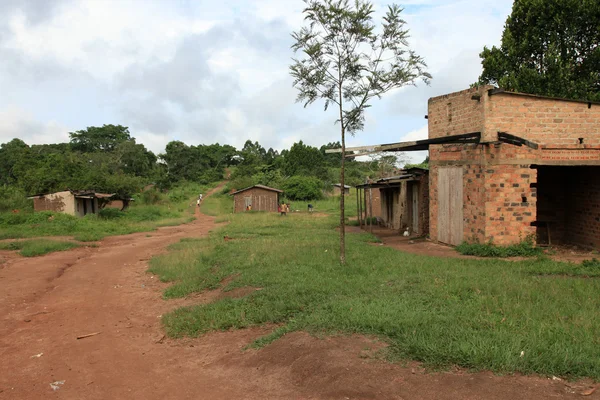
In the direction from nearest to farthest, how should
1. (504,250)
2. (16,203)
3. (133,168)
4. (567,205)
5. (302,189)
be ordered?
1. (504,250)
2. (567,205)
3. (16,203)
4. (302,189)
5. (133,168)

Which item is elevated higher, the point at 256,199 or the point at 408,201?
the point at 256,199

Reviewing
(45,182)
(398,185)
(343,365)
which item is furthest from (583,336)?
(45,182)

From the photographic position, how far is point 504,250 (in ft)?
34.2

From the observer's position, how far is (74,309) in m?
8.02

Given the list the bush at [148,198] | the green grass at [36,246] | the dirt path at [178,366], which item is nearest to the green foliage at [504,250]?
the dirt path at [178,366]

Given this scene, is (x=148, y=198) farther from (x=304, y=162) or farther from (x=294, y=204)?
(x=304, y=162)

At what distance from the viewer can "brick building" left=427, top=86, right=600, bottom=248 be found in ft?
35.2

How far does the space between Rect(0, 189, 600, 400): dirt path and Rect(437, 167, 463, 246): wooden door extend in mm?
7989

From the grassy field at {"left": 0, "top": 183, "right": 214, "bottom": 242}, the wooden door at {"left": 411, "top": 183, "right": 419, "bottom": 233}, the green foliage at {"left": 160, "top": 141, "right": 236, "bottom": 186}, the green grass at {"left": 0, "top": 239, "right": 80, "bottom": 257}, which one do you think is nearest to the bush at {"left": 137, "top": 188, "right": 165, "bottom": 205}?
the grassy field at {"left": 0, "top": 183, "right": 214, "bottom": 242}

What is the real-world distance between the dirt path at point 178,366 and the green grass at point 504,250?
6801 millimetres

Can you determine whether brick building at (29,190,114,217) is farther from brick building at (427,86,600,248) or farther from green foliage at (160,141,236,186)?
green foliage at (160,141,236,186)

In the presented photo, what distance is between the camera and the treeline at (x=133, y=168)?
100 ft

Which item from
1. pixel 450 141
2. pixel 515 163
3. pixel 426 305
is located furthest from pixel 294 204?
pixel 426 305

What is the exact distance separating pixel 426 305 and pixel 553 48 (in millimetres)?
18411
